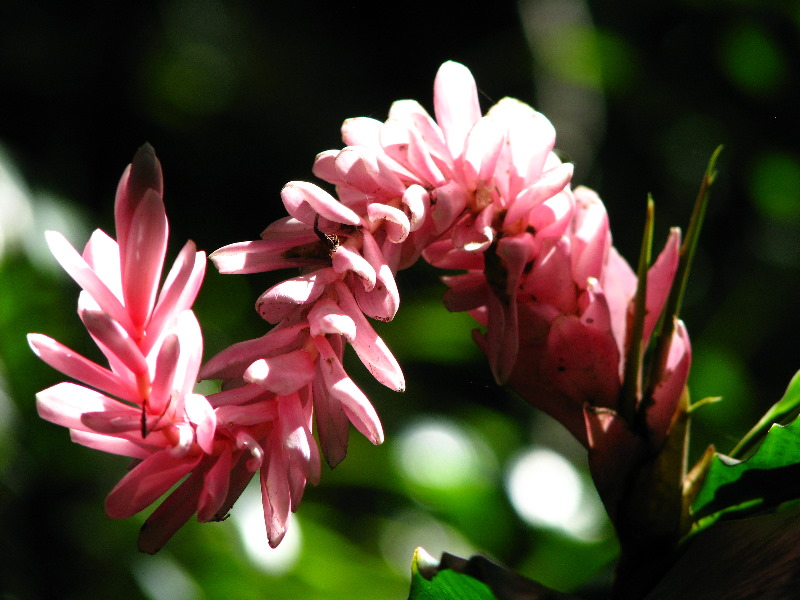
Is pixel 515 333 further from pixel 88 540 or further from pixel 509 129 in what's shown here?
pixel 88 540

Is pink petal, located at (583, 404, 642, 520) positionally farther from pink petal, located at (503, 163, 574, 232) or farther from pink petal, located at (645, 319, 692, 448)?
pink petal, located at (503, 163, 574, 232)

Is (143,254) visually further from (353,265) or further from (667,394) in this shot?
(667,394)

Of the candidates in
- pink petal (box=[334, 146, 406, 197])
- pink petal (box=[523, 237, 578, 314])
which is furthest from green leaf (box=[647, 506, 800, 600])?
pink petal (box=[334, 146, 406, 197])

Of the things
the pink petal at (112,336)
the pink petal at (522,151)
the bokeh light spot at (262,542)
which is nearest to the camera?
the pink petal at (112,336)

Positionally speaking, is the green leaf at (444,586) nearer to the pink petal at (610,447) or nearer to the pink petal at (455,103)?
the pink petal at (610,447)

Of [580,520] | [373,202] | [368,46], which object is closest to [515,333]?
[373,202]

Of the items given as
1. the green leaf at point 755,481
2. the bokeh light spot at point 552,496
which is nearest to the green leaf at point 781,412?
the green leaf at point 755,481

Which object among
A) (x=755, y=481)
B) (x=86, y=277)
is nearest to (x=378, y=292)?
(x=86, y=277)
